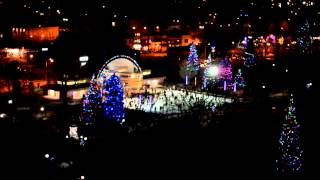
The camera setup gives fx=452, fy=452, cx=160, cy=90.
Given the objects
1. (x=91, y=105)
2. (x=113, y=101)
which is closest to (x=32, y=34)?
(x=113, y=101)

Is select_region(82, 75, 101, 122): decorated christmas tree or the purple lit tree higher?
the purple lit tree

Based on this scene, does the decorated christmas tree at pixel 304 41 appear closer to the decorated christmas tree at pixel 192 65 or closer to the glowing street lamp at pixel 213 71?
the decorated christmas tree at pixel 192 65

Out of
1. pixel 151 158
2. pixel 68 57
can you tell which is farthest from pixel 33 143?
pixel 68 57

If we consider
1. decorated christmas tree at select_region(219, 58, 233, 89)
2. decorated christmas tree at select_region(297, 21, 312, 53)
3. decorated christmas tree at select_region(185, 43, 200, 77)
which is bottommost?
decorated christmas tree at select_region(219, 58, 233, 89)

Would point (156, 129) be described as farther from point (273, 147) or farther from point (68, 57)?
point (68, 57)

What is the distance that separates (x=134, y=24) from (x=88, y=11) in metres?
7.24

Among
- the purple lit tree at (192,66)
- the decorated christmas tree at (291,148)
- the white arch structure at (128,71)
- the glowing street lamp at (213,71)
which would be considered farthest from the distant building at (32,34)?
the decorated christmas tree at (291,148)

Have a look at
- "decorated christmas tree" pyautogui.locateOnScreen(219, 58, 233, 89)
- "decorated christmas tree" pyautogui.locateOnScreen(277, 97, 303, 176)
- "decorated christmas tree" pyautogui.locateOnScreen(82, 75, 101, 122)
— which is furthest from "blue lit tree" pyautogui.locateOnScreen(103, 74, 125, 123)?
"decorated christmas tree" pyautogui.locateOnScreen(219, 58, 233, 89)

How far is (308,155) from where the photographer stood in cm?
1803

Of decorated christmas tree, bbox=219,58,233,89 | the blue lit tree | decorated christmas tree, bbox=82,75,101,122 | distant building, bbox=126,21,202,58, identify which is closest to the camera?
decorated christmas tree, bbox=82,75,101,122

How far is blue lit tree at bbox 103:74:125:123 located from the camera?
21.0 meters

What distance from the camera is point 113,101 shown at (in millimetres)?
21266

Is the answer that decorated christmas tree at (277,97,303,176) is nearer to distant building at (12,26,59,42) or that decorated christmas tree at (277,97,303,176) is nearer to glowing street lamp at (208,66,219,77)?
glowing street lamp at (208,66,219,77)

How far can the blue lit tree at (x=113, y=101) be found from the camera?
829 inches
